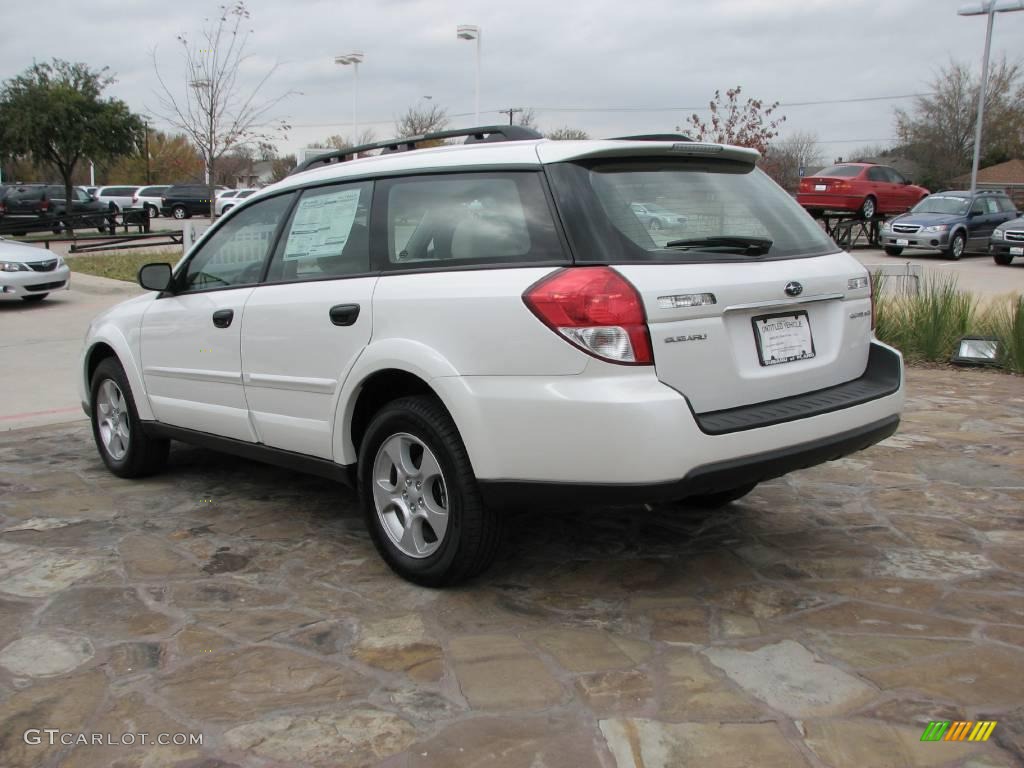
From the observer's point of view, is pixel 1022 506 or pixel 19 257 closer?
pixel 1022 506

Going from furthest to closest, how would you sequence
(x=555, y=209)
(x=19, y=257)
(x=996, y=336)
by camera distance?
1. (x=19, y=257)
2. (x=996, y=336)
3. (x=555, y=209)

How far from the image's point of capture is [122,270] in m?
18.8

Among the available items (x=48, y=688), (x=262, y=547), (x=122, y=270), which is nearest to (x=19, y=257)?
(x=122, y=270)

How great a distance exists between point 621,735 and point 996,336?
7.70 meters

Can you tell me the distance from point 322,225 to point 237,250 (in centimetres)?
73

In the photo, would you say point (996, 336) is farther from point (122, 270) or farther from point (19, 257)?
point (122, 270)

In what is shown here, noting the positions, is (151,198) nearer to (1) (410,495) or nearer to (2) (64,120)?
(2) (64,120)

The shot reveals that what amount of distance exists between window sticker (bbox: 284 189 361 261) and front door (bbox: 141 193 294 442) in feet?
0.54

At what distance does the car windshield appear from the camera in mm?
24609

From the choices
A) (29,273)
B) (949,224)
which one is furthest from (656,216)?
(949,224)

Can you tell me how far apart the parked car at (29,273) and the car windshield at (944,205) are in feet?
67.1

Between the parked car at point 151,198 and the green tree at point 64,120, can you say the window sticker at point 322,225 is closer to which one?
the green tree at point 64,120

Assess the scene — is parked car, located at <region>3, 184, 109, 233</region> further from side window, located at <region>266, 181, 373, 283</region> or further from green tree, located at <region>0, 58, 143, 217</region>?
side window, located at <region>266, 181, 373, 283</region>

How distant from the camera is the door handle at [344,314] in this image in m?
3.88
